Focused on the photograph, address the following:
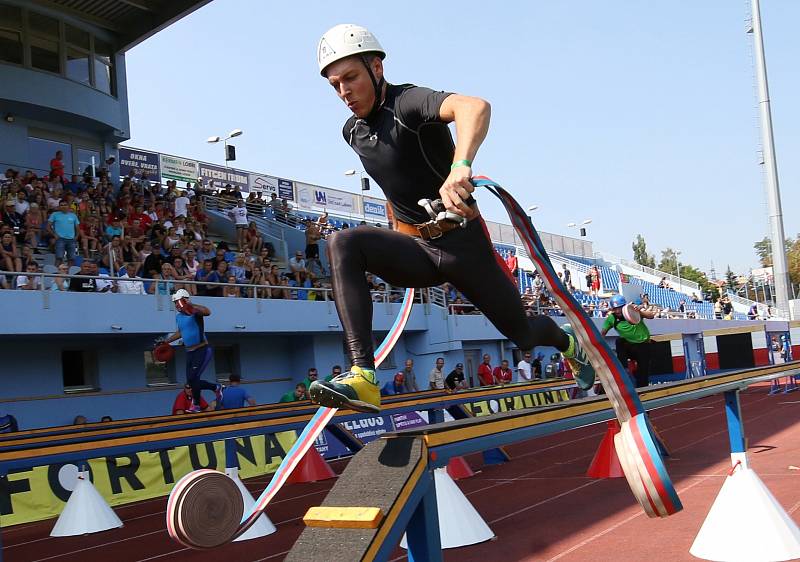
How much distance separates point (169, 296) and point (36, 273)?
2989mm

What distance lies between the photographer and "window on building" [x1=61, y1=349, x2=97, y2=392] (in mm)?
16516

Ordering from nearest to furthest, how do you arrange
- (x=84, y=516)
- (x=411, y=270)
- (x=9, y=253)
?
1. (x=411, y=270)
2. (x=84, y=516)
3. (x=9, y=253)

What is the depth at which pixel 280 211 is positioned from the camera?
2484 cm

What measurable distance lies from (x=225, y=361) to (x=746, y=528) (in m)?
15.7

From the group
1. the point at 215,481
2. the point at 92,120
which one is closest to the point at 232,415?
the point at 215,481

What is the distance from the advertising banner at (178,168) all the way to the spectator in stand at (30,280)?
11.4 m

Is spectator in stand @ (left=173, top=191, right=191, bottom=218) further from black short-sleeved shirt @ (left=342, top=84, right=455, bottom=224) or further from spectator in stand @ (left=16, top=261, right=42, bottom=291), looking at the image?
black short-sleeved shirt @ (left=342, top=84, right=455, bottom=224)

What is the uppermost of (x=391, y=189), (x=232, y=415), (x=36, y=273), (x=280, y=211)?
(x=280, y=211)

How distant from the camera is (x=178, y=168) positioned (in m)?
26.5

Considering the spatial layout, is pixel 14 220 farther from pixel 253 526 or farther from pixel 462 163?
pixel 462 163

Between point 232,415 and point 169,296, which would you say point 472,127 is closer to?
point 232,415

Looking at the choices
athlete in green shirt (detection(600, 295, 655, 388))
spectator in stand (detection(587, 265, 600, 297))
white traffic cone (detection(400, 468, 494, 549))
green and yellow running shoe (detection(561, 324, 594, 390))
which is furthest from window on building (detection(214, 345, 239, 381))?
spectator in stand (detection(587, 265, 600, 297))

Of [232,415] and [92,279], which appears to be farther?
[92,279]

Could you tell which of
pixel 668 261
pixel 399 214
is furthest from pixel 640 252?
pixel 399 214
